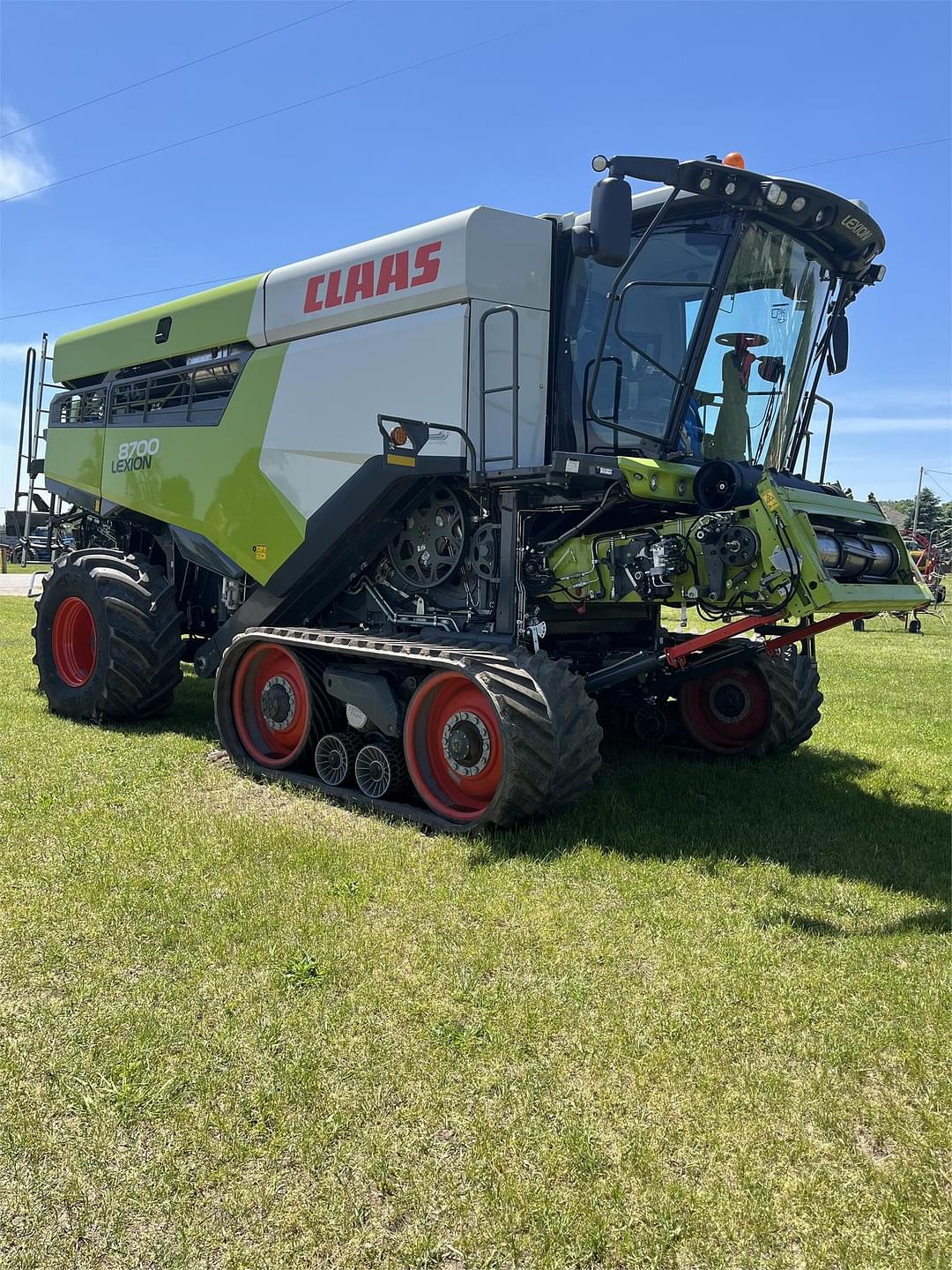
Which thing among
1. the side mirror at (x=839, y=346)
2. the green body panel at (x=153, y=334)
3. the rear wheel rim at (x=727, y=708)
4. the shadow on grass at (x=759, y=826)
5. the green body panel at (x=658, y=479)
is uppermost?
the green body panel at (x=153, y=334)

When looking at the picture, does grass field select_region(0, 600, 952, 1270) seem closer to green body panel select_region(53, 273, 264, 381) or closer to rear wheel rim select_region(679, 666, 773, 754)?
rear wheel rim select_region(679, 666, 773, 754)

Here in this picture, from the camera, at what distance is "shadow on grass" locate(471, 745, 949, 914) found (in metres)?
5.01

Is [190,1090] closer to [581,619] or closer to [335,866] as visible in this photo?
[335,866]

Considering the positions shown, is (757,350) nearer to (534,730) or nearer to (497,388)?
(497,388)

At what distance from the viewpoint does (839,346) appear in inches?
264

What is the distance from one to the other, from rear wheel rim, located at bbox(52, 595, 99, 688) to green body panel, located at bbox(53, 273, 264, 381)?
2333mm

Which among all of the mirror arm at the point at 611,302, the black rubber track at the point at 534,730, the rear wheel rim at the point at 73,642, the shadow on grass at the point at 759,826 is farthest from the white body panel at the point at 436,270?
the rear wheel rim at the point at 73,642

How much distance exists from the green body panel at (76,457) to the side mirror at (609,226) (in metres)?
5.84

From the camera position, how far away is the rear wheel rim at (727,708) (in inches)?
292

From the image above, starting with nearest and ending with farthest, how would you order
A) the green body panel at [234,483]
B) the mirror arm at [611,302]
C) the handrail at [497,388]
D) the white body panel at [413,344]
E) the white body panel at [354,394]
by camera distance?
1. the mirror arm at [611,302]
2. the handrail at [497,388]
3. the white body panel at [413,344]
4. the white body panel at [354,394]
5. the green body panel at [234,483]

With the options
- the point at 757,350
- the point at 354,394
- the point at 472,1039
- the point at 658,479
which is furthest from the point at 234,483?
the point at 472,1039

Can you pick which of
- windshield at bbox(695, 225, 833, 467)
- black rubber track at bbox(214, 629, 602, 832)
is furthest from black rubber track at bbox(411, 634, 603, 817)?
windshield at bbox(695, 225, 833, 467)

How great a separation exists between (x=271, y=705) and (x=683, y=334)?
144 inches

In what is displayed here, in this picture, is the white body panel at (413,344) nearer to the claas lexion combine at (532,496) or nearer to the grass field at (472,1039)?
the claas lexion combine at (532,496)
